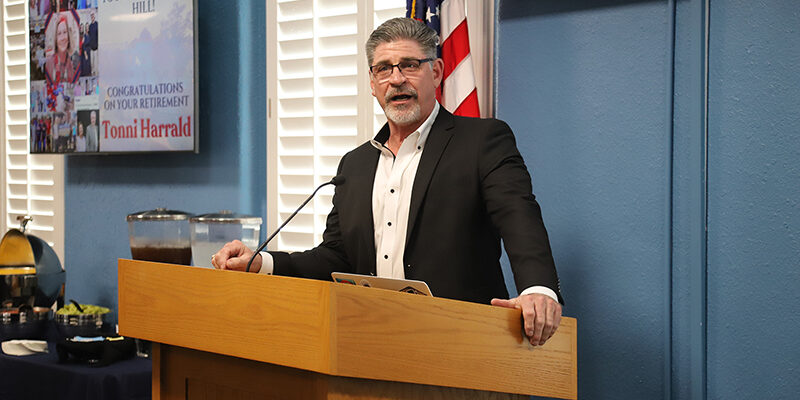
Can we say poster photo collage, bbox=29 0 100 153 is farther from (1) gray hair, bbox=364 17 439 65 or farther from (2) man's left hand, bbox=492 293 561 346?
(2) man's left hand, bbox=492 293 561 346

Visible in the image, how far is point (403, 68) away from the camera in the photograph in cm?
225

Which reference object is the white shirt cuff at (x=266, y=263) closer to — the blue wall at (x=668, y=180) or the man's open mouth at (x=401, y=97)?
the man's open mouth at (x=401, y=97)

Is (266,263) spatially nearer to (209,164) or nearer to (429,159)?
(429,159)

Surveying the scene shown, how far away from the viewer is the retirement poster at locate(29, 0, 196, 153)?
12.7 feet

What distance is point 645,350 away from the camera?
8.25ft

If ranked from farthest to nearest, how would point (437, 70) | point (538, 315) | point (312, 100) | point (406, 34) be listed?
point (312, 100)
point (437, 70)
point (406, 34)
point (538, 315)

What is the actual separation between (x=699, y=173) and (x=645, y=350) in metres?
0.57

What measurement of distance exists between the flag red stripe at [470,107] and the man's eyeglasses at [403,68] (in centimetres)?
56

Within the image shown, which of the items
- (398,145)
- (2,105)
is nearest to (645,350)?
(398,145)

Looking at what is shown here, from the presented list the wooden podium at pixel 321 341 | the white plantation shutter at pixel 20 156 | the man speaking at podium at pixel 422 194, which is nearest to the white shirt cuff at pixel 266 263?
the man speaking at podium at pixel 422 194

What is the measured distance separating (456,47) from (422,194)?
88 centimetres

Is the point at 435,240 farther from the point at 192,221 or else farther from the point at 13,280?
the point at 13,280

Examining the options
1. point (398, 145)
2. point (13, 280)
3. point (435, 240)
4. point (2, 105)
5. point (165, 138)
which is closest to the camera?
point (435, 240)

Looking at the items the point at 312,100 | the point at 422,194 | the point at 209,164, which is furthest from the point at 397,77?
the point at 209,164
